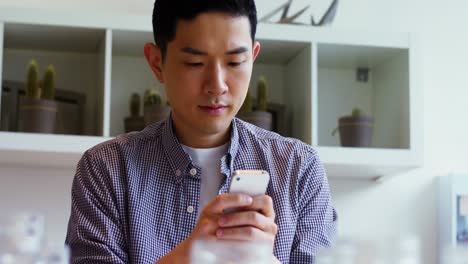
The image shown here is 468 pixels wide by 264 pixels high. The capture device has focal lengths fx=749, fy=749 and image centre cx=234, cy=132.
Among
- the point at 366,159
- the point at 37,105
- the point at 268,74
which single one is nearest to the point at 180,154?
the point at 37,105

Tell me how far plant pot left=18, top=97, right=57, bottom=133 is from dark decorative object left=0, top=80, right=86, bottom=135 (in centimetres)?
2

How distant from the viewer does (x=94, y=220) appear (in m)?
1.16

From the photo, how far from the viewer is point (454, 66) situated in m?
2.32

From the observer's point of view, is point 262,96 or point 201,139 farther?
point 262,96

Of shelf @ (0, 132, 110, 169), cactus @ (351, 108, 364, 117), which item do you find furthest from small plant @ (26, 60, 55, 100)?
cactus @ (351, 108, 364, 117)

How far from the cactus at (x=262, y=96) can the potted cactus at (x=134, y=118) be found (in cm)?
31

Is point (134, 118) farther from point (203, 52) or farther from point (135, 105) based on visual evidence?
point (203, 52)

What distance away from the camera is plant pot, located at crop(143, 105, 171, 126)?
191 centimetres

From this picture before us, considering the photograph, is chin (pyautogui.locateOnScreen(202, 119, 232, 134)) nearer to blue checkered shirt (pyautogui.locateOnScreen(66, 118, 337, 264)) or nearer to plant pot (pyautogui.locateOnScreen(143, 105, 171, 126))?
blue checkered shirt (pyautogui.locateOnScreen(66, 118, 337, 264))

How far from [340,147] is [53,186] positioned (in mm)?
792

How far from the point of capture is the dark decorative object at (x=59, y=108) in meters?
1.86

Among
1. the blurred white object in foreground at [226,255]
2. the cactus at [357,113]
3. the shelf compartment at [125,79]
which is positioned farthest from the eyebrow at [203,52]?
the cactus at [357,113]

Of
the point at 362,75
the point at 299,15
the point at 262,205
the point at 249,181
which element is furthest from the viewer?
the point at 362,75

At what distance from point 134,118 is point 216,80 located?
3.06 feet
